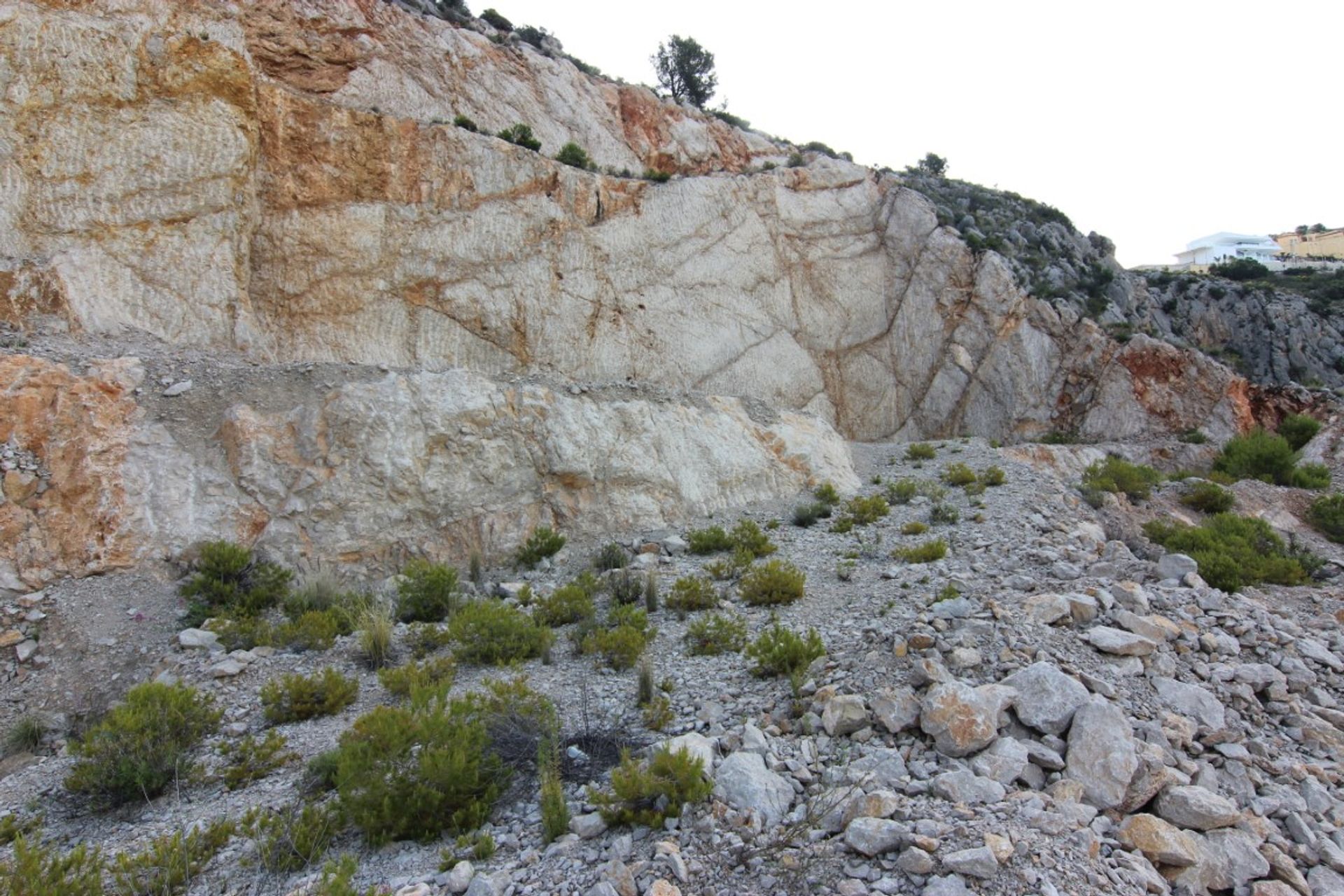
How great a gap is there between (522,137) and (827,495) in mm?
12298

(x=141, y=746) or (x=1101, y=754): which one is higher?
(x=1101, y=754)

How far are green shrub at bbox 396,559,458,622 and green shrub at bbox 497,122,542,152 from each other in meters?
12.3

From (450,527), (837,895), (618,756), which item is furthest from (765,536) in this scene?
(837,895)

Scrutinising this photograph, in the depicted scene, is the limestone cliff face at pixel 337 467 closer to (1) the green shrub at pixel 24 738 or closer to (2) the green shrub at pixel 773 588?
(1) the green shrub at pixel 24 738

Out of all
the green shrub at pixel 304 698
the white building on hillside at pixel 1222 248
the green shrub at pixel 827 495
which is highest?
the white building on hillside at pixel 1222 248

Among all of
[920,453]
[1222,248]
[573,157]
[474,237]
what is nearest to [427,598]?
[474,237]

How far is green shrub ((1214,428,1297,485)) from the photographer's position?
15555 mm

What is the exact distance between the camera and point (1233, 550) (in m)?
8.70

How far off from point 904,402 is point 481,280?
13.1 m

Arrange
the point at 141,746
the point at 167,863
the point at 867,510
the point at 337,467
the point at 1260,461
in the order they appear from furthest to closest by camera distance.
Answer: the point at 1260,461
the point at 867,510
the point at 337,467
the point at 141,746
the point at 167,863

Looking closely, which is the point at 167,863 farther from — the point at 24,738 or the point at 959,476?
the point at 959,476

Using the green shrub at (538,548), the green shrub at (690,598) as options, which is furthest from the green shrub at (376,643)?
the green shrub at (538,548)

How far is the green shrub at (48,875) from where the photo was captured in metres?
3.71

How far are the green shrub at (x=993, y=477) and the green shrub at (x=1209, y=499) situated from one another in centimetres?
326
